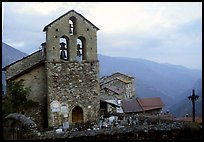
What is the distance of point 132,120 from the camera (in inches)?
505

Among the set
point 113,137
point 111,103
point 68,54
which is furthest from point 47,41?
point 113,137

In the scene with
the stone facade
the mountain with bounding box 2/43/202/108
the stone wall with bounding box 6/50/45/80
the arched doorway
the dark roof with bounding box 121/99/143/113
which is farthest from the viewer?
the mountain with bounding box 2/43/202/108

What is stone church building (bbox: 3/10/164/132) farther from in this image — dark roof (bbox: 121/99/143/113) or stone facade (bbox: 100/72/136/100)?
stone facade (bbox: 100/72/136/100)

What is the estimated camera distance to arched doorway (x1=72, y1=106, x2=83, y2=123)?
1556 cm

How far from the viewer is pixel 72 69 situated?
15156 mm

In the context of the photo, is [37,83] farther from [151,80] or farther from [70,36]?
[151,80]

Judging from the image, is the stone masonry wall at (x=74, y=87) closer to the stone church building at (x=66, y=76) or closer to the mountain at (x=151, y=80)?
the stone church building at (x=66, y=76)

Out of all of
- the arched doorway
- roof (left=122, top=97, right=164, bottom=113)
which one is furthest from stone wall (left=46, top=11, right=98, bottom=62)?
roof (left=122, top=97, right=164, bottom=113)

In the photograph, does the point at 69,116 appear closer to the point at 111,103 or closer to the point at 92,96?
the point at 92,96

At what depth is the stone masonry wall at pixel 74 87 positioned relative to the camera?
14891mm

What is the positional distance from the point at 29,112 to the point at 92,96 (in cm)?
288

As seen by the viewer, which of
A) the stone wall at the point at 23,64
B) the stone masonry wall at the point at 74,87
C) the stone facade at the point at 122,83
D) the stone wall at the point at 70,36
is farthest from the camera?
the stone facade at the point at 122,83

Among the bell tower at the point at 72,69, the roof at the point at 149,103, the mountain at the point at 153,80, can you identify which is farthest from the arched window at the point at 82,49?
the mountain at the point at 153,80

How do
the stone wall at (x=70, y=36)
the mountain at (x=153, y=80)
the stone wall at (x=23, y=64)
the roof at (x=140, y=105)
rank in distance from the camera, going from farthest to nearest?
the mountain at (x=153, y=80) < the roof at (x=140, y=105) < the stone wall at (x=23, y=64) < the stone wall at (x=70, y=36)
